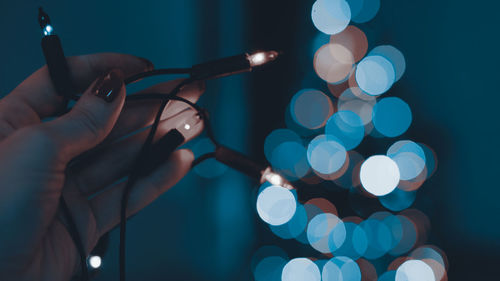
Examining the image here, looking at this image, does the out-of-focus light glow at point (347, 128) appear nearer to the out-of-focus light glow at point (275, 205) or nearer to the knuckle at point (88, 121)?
the out-of-focus light glow at point (275, 205)

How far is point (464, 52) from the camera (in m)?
0.48

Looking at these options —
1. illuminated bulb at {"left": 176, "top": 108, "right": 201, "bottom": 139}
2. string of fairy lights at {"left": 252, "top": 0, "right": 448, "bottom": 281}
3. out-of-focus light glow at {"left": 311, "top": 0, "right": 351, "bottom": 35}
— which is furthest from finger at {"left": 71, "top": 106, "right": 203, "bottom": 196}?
out-of-focus light glow at {"left": 311, "top": 0, "right": 351, "bottom": 35}

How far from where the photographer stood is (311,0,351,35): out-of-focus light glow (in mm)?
580

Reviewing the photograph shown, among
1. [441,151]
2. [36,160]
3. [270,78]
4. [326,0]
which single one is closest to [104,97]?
[36,160]

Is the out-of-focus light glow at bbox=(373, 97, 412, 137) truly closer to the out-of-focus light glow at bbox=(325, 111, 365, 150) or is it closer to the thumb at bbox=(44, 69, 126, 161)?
the out-of-focus light glow at bbox=(325, 111, 365, 150)

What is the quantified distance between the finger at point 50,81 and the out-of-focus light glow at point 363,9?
46 cm

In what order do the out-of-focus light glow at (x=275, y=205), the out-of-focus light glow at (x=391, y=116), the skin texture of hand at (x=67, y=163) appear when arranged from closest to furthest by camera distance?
1. the skin texture of hand at (x=67, y=163)
2. the out-of-focus light glow at (x=391, y=116)
3. the out-of-focus light glow at (x=275, y=205)

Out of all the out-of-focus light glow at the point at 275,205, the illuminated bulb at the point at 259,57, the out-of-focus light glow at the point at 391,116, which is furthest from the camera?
the out-of-focus light glow at the point at 275,205

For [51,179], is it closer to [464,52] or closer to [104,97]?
[104,97]

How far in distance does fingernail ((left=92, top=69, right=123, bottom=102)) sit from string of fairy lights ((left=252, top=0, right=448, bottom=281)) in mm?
389

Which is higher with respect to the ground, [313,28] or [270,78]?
[313,28]

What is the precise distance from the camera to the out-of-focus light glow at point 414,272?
538 millimetres

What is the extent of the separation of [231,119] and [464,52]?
0.50 m

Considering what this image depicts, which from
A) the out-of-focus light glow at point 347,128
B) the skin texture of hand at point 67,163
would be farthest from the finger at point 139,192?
the out-of-focus light glow at point 347,128
